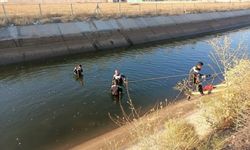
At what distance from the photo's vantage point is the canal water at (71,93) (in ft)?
49.1

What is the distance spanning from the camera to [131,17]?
4316cm

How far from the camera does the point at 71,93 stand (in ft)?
65.9

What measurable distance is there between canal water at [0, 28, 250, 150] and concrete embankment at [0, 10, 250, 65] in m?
1.76

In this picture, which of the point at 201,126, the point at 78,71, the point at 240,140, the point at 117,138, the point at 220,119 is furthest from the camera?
the point at 78,71

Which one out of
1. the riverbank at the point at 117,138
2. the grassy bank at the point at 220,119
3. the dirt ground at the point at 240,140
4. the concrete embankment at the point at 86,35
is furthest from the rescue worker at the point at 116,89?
the concrete embankment at the point at 86,35

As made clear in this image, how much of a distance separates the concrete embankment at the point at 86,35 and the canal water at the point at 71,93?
176 cm

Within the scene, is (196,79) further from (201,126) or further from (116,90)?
(201,126)

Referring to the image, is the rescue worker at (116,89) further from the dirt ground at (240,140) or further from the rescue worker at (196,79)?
the dirt ground at (240,140)

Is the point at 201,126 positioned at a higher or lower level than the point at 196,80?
higher

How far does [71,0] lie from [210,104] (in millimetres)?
68297

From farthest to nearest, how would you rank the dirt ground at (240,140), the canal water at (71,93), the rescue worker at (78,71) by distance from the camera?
Answer: the rescue worker at (78,71) → the canal water at (71,93) → the dirt ground at (240,140)

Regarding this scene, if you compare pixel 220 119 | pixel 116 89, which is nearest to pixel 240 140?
pixel 220 119

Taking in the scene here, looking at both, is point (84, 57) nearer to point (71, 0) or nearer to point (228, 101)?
point (228, 101)

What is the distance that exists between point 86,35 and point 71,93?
16357 mm
